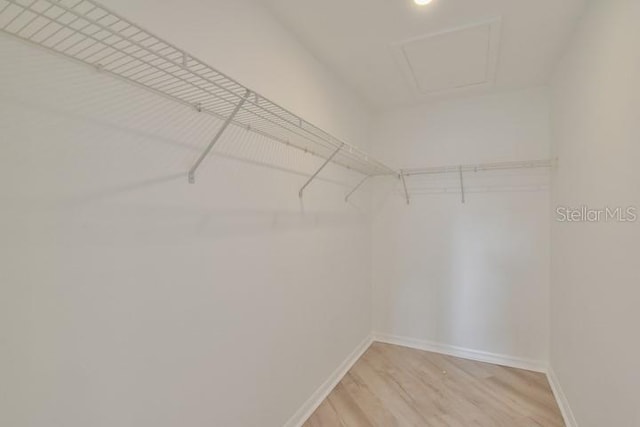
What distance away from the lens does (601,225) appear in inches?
56.6

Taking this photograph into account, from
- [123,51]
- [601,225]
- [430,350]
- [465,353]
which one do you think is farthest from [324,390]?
[123,51]

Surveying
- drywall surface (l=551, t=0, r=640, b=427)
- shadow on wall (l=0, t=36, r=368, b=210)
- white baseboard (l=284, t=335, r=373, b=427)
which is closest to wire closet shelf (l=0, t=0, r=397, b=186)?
shadow on wall (l=0, t=36, r=368, b=210)

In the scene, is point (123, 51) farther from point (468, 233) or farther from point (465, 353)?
point (465, 353)

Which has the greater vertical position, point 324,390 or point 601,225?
point 601,225

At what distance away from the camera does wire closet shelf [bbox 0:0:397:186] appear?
2.36ft

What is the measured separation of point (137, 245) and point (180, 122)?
48 cm

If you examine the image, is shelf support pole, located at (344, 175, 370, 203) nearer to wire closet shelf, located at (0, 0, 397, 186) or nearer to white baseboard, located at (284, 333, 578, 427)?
wire closet shelf, located at (0, 0, 397, 186)

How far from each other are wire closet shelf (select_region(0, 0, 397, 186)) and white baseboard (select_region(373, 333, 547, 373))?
7.98 ft

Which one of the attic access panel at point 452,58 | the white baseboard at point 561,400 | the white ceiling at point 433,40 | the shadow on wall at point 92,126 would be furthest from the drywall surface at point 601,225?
the shadow on wall at point 92,126

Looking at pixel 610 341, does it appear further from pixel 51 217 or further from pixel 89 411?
pixel 51 217

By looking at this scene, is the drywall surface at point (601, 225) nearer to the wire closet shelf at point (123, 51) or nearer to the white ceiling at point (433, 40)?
the white ceiling at point (433, 40)

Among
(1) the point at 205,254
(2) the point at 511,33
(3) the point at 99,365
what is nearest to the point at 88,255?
(3) the point at 99,365

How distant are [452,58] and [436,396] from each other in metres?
2.39

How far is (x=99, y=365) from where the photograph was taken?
922mm
